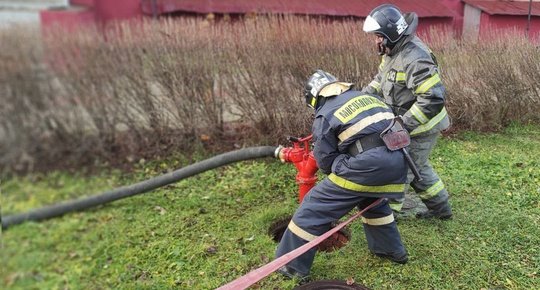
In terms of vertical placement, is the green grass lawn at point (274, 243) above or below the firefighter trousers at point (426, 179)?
below

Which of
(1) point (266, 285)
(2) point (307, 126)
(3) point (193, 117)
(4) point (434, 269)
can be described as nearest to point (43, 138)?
(1) point (266, 285)

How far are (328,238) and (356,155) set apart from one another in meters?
1.21

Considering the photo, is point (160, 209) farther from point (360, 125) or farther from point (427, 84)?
point (427, 84)

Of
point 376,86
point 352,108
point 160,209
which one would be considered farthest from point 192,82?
point 352,108

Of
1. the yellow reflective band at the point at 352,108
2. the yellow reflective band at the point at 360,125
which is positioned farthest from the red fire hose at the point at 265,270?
the yellow reflective band at the point at 352,108

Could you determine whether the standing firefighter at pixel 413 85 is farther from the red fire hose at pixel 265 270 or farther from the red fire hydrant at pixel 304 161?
the red fire hose at pixel 265 270

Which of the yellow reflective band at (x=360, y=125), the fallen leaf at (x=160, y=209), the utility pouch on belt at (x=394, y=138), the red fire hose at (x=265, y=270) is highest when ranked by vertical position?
the yellow reflective band at (x=360, y=125)

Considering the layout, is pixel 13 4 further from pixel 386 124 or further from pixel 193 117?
pixel 193 117

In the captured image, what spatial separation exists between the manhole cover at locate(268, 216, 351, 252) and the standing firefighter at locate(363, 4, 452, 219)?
511mm

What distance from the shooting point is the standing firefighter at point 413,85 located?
3480 mm

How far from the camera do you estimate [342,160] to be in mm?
3035

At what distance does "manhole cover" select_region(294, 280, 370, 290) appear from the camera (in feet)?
10.0

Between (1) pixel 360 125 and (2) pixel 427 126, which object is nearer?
(1) pixel 360 125

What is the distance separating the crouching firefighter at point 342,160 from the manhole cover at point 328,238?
694mm
